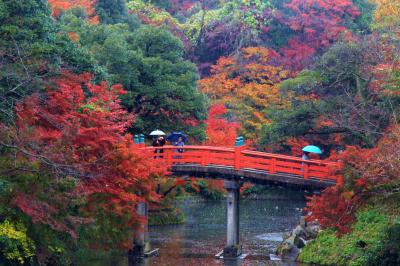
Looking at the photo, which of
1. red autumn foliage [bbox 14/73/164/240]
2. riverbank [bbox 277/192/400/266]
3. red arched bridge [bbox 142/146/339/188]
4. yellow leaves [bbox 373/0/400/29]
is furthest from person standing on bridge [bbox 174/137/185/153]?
yellow leaves [bbox 373/0/400/29]

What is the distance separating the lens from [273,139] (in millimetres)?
37875

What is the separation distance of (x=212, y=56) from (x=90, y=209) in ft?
123

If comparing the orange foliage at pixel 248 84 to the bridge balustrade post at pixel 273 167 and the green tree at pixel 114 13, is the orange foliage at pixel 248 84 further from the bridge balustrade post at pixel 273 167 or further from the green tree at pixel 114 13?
the bridge balustrade post at pixel 273 167

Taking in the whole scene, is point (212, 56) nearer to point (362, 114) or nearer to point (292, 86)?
point (292, 86)

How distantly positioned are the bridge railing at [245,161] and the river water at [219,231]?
3.58 metres

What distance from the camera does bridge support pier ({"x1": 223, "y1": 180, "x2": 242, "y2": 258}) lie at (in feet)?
101

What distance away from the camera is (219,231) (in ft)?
133

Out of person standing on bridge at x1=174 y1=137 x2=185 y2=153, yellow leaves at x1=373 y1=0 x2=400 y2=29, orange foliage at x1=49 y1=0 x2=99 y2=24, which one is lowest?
person standing on bridge at x1=174 y1=137 x2=185 y2=153

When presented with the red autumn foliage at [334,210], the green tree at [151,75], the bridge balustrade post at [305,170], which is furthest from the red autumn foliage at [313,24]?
the red autumn foliage at [334,210]

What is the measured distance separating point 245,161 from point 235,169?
1.69 feet

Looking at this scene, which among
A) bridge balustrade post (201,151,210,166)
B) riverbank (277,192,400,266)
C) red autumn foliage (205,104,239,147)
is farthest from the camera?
red autumn foliage (205,104,239,147)

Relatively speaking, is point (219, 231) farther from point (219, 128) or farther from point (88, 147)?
point (88, 147)

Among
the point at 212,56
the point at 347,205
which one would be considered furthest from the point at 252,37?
the point at 347,205

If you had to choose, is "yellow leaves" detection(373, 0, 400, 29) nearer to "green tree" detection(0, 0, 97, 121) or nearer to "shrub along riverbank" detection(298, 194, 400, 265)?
"shrub along riverbank" detection(298, 194, 400, 265)
